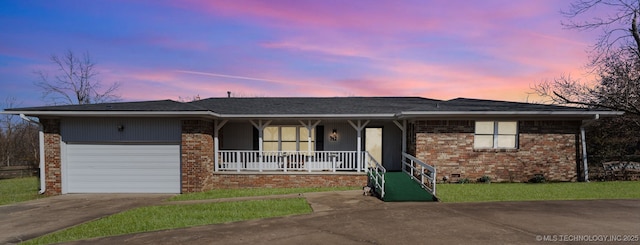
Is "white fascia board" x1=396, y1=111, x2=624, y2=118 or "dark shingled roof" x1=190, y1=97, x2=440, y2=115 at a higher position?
"dark shingled roof" x1=190, y1=97, x2=440, y2=115

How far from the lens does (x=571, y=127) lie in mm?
11562

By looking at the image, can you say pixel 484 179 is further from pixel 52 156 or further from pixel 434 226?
pixel 52 156

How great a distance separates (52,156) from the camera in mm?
11039

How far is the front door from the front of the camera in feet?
45.2

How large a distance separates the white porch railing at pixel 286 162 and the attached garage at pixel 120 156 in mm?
1985

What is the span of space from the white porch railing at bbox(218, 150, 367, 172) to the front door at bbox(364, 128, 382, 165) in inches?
51.3

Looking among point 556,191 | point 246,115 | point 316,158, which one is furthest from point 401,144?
point 246,115

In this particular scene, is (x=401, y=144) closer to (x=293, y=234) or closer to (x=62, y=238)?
(x=293, y=234)

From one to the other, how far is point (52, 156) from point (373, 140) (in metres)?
12.7

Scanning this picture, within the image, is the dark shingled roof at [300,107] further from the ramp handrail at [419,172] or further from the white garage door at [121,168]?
the white garage door at [121,168]

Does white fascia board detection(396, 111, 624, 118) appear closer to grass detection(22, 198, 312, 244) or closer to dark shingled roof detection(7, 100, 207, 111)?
grass detection(22, 198, 312, 244)

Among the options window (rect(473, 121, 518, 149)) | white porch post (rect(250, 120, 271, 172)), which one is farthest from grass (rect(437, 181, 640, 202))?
white porch post (rect(250, 120, 271, 172))

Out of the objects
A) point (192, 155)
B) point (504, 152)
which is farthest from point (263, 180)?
point (504, 152)

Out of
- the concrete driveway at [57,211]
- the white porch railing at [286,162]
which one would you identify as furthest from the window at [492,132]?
the concrete driveway at [57,211]
